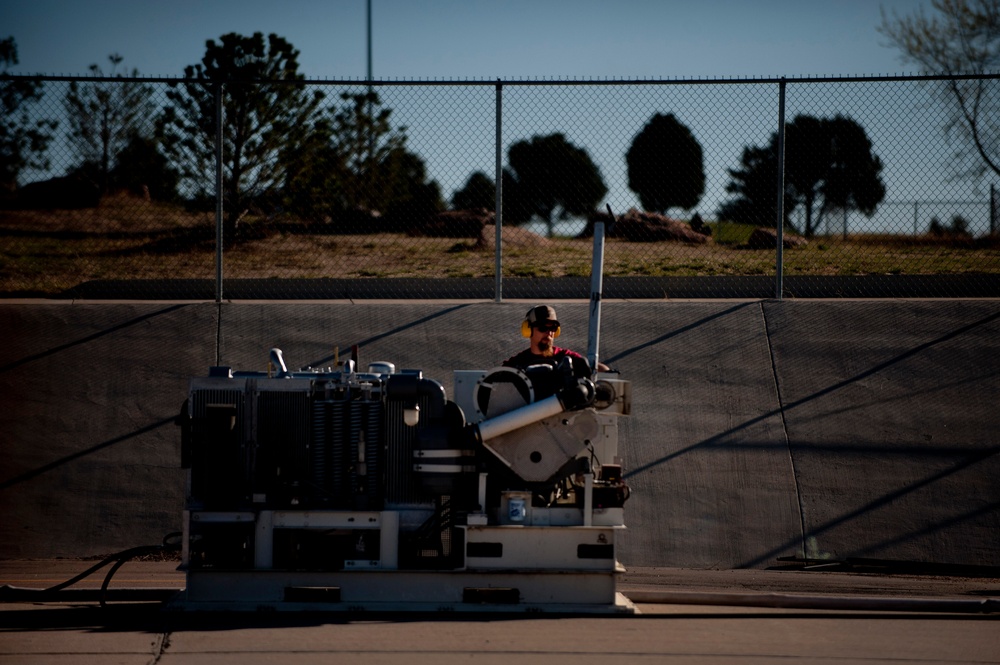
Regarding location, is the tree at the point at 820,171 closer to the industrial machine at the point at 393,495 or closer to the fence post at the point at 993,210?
the fence post at the point at 993,210

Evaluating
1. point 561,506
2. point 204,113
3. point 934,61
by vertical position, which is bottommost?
point 561,506

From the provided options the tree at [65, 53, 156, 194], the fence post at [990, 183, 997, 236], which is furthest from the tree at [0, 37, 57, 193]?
the fence post at [990, 183, 997, 236]

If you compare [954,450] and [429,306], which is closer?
[954,450]

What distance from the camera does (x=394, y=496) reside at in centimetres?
724

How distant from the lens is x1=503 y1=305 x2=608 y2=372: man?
310 inches

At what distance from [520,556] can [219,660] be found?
2024 millimetres

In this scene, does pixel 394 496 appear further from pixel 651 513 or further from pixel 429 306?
pixel 429 306

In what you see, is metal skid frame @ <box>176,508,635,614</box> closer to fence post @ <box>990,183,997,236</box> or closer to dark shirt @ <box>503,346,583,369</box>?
dark shirt @ <box>503,346,583,369</box>

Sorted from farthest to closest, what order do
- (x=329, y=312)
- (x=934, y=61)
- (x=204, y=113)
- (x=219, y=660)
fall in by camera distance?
(x=934, y=61) → (x=204, y=113) → (x=329, y=312) → (x=219, y=660)

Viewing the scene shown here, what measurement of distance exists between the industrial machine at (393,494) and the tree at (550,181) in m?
6.48

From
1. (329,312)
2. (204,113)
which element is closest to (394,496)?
(329,312)

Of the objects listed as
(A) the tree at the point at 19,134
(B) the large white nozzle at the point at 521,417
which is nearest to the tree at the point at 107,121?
(A) the tree at the point at 19,134

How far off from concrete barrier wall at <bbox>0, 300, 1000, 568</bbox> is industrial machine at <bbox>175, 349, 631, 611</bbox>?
2.47 meters

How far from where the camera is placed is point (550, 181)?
14.7 meters
